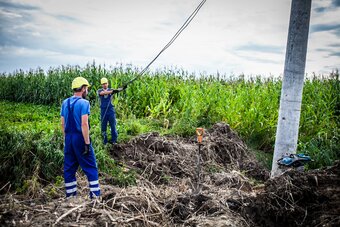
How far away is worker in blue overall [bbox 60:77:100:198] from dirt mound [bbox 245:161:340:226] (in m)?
2.42

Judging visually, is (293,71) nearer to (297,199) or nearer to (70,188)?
(297,199)

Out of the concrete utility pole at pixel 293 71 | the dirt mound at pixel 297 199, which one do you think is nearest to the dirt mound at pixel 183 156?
the concrete utility pole at pixel 293 71

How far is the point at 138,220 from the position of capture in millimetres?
4008

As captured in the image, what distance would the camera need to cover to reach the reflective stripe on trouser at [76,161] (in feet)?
17.0

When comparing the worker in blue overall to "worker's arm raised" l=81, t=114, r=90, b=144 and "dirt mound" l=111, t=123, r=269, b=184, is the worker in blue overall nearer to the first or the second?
"worker's arm raised" l=81, t=114, r=90, b=144

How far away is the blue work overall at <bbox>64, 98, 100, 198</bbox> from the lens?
5172mm

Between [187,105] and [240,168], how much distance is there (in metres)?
3.43

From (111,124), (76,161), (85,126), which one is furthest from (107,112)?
(85,126)

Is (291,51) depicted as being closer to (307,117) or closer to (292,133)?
(292,133)

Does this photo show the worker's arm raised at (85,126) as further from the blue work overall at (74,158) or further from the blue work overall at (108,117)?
the blue work overall at (108,117)

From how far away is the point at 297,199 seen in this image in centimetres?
425

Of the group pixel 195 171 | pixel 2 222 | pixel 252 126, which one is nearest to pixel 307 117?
pixel 252 126

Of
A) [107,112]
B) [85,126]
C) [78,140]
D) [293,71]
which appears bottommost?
[78,140]

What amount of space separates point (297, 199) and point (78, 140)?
3187 millimetres
